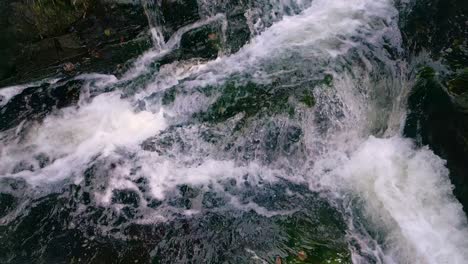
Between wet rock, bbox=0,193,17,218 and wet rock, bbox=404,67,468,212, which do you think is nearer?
wet rock, bbox=0,193,17,218

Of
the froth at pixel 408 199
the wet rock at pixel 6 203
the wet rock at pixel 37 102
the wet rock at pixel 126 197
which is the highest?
the wet rock at pixel 37 102

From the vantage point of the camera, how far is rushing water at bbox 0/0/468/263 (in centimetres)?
586

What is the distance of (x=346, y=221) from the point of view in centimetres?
614

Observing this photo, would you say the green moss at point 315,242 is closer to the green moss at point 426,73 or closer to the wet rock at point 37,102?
the green moss at point 426,73

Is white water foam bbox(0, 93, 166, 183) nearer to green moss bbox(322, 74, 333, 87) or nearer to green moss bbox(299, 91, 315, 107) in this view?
green moss bbox(299, 91, 315, 107)

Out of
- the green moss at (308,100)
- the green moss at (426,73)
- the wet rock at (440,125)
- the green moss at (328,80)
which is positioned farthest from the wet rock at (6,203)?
the green moss at (426,73)

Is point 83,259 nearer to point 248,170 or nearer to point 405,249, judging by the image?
point 248,170

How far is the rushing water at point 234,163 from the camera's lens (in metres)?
5.86

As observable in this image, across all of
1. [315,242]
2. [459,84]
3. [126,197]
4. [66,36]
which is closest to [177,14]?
[66,36]

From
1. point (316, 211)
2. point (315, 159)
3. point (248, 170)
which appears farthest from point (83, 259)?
point (315, 159)

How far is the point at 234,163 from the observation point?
6824mm

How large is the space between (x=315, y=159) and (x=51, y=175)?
411 cm

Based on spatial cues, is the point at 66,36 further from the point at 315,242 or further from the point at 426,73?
the point at 426,73

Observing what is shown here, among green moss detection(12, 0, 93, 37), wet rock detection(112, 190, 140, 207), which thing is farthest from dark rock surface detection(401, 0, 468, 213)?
green moss detection(12, 0, 93, 37)
